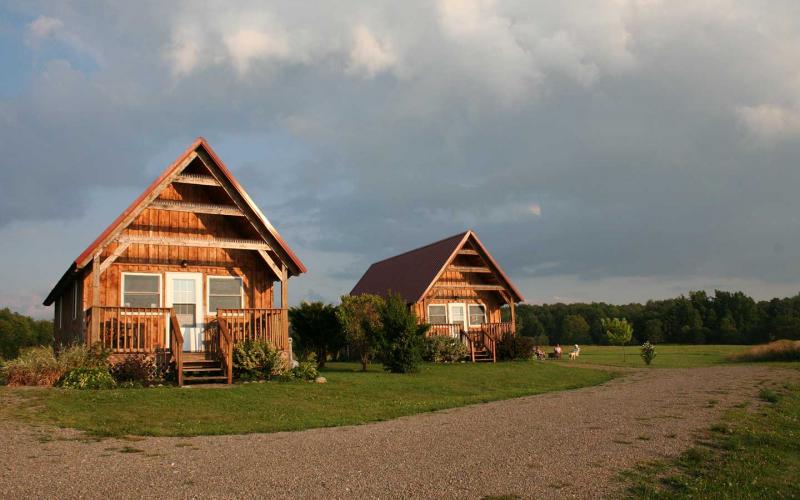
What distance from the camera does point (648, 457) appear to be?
349 inches

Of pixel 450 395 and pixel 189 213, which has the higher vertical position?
pixel 189 213

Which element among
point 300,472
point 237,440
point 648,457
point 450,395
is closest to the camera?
point 300,472

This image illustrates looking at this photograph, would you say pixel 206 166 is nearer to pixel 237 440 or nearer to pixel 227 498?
pixel 237 440

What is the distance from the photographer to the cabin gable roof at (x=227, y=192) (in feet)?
60.4

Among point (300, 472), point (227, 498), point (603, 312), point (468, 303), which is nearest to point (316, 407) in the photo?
point (300, 472)

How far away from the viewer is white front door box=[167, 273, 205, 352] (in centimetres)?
2053

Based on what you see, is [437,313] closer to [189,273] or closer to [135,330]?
[189,273]

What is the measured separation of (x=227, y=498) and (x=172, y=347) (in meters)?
12.8

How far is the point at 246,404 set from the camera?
14.2 metres

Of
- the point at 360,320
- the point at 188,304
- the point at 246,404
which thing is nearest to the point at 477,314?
the point at 360,320

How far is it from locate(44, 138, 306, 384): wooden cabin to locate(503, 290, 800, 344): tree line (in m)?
71.2

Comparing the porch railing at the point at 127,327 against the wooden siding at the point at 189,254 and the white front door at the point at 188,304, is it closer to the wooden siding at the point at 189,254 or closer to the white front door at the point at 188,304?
the white front door at the point at 188,304

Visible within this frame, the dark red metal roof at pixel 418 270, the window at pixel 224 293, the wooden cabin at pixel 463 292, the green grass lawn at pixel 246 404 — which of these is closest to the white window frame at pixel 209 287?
the window at pixel 224 293

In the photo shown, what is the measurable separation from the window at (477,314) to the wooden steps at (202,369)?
57.3 feet
